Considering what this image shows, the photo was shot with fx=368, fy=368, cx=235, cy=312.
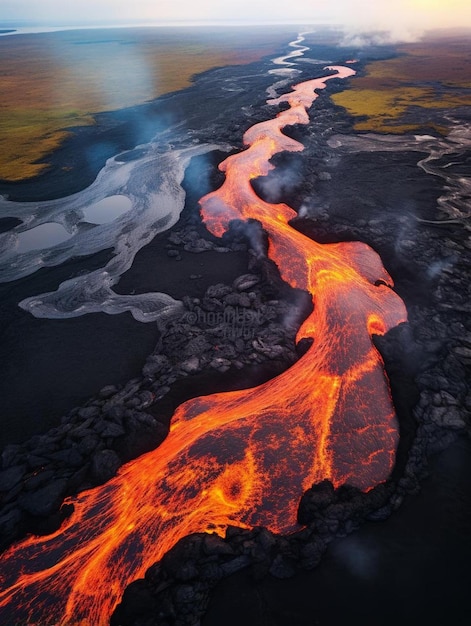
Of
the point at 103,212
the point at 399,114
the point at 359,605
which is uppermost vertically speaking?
the point at 399,114

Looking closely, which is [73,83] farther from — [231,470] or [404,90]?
[231,470]

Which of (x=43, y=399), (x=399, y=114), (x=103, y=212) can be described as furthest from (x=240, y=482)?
(x=399, y=114)

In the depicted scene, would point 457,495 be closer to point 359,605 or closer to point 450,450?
point 450,450

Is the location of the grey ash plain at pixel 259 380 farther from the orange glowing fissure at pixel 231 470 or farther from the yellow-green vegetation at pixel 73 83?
the yellow-green vegetation at pixel 73 83

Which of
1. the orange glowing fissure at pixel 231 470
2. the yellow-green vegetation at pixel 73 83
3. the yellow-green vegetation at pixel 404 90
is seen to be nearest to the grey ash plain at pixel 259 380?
the orange glowing fissure at pixel 231 470

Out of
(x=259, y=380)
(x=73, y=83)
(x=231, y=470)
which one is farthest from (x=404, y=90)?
(x=231, y=470)
